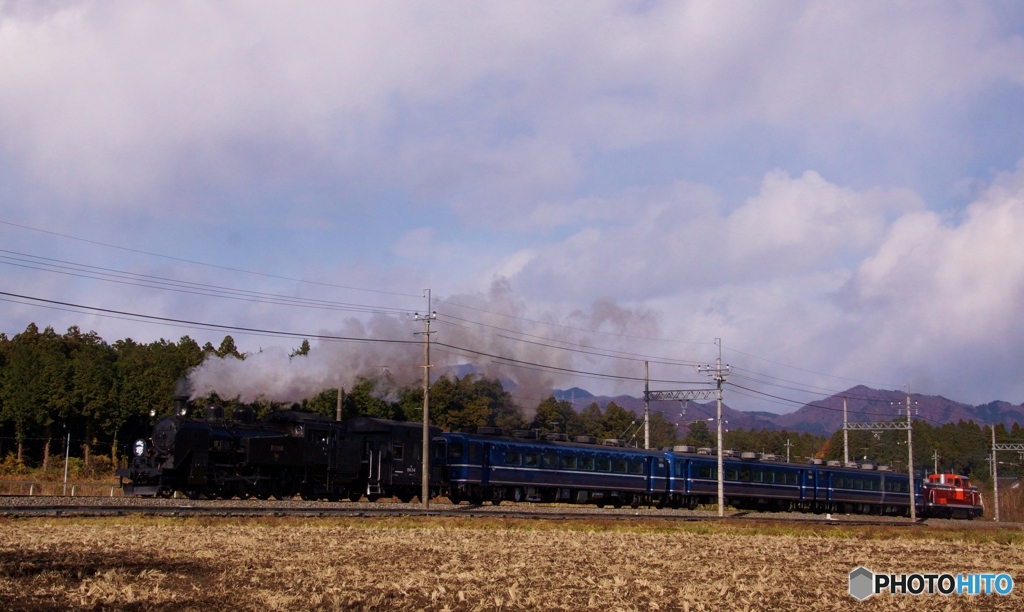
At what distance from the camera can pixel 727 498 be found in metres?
54.9

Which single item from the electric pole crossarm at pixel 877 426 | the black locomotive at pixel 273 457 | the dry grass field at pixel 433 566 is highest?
the electric pole crossarm at pixel 877 426

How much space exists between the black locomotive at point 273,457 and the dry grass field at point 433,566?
8900 mm

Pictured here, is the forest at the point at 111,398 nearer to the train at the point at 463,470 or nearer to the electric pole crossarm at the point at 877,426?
the electric pole crossarm at the point at 877,426

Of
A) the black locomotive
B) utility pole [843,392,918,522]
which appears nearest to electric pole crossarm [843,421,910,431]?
utility pole [843,392,918,522]

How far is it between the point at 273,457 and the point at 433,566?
18.4 m

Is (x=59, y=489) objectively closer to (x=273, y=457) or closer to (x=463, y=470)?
(x=273, y=457)

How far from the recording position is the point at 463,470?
42531 millimetres

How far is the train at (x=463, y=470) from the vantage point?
32969 millimetres

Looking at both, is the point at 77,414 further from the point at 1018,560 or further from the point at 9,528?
the point at 1018,560

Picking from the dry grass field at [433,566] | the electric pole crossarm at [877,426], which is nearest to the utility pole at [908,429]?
the electric pole crossarm at [877,426]

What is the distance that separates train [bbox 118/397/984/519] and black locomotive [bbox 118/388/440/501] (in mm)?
48

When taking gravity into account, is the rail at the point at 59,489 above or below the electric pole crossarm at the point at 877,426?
below

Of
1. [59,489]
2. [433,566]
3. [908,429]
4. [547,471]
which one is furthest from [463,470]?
[908,429]

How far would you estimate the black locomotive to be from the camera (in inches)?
1266
